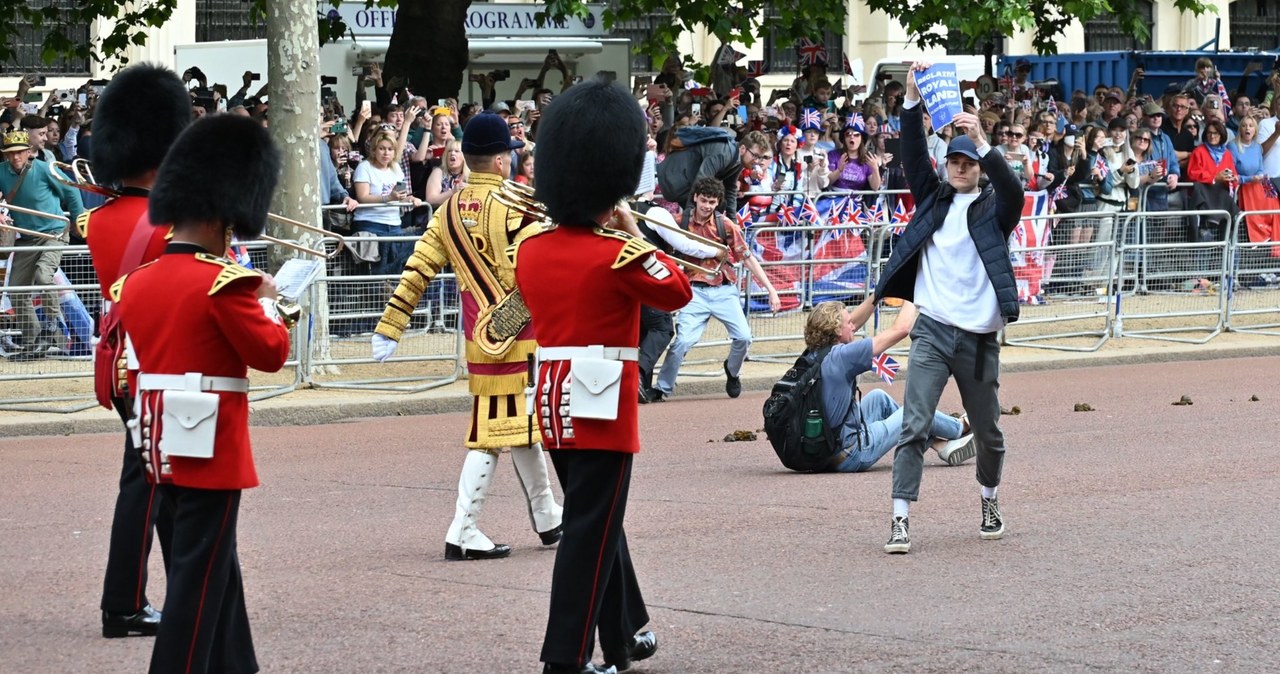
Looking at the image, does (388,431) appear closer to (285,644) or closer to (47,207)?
(47,207)

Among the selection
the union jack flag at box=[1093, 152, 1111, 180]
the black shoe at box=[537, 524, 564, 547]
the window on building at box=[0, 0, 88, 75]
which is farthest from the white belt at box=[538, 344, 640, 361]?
the window on building at box=[0, 0, 88, 75]

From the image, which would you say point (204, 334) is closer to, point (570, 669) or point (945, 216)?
point (570, 669)

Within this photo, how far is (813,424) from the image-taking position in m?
10.0

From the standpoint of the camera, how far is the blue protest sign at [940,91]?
809 cm

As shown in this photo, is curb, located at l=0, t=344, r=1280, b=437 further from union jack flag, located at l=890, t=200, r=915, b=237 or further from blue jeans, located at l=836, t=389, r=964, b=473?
union jack flag, located at l=890, t=200, r=915, b=237

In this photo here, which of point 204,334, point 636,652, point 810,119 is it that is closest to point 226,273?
point 204,334

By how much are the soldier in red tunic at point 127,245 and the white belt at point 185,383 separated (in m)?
0.78

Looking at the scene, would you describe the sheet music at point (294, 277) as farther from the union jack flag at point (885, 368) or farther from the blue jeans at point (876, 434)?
the blue jeans at point (876, 434)

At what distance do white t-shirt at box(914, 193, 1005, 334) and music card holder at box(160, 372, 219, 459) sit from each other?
3.67 m

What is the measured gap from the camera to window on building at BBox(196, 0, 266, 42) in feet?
111

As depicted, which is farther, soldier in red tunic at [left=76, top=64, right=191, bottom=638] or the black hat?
the black hat

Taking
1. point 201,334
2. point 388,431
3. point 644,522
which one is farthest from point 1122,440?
point 201,334

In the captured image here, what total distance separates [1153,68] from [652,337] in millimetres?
16354

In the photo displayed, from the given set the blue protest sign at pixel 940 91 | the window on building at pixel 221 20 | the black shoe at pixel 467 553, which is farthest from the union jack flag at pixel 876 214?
the window on building at pixel 221 20
